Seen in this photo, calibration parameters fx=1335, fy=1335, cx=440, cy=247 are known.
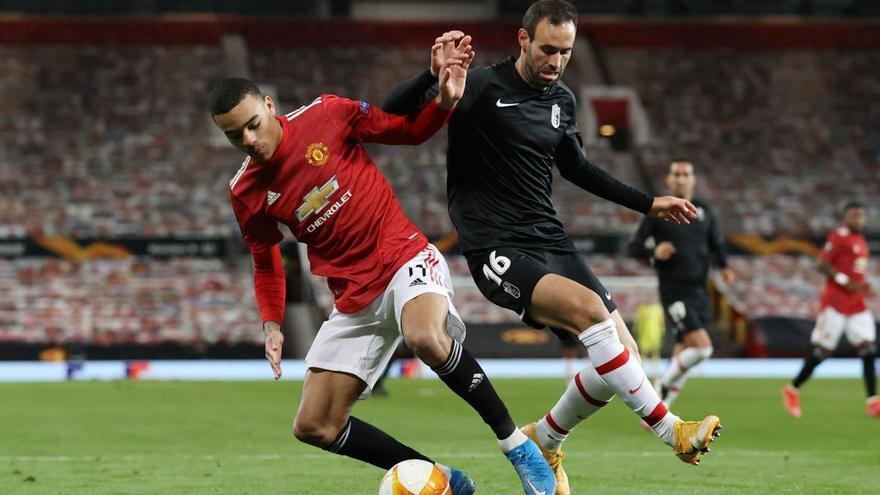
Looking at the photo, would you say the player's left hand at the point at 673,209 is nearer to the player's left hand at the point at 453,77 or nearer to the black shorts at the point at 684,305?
the player's left hand at the point at 453,77

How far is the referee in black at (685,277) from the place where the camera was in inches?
455

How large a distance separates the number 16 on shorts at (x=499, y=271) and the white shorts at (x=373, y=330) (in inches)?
11.0

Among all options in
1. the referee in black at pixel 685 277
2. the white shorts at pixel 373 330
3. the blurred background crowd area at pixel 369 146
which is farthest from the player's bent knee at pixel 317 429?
the blurred background crowd area at pixel 369 146

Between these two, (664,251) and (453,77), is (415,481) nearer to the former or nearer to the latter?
(453,77)

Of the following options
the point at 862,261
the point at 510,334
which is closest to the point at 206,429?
the point at 862,261

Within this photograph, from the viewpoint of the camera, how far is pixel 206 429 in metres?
11.1

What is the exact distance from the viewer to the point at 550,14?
19.9 ft

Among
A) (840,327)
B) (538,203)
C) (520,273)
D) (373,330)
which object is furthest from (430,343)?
(840,327)

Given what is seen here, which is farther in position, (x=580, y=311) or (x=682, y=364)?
(x=682, y=364)

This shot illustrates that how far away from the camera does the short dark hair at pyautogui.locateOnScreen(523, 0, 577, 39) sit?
6.05m

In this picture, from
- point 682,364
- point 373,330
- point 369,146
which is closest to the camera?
point 373,330

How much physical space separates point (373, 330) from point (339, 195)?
2.02 ft

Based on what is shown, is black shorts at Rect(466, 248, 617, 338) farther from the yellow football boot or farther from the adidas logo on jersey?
the yellow football boot

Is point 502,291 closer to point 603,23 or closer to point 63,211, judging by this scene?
point 63,211
